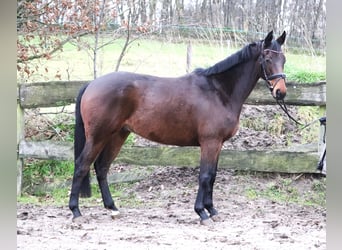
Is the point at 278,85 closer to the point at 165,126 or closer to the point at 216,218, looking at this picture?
the point at 165,126

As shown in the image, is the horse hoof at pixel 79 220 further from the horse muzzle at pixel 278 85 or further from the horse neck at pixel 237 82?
the horse muzzle at pixel 278 85

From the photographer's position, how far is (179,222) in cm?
266

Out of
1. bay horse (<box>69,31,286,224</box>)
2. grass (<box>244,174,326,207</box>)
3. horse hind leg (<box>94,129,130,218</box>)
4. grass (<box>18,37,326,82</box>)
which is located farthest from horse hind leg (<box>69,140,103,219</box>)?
grass (<box>244,174,326,207</box>)

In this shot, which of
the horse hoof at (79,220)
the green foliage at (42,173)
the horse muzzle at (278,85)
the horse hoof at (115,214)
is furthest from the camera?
the green foliage at (42,173)

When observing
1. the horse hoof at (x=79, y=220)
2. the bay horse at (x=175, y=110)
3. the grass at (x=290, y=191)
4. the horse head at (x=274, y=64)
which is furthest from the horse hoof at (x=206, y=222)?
the horse head at (x=274, y=64)

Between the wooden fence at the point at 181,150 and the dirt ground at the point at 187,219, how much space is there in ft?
0.26

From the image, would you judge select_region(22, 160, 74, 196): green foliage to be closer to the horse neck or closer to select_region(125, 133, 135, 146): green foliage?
select_region(125, 133, 135, 146): green foliage

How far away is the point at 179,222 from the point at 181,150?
59 centimetres

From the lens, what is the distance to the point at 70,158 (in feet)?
10.5

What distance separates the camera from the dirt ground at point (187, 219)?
2.30 m

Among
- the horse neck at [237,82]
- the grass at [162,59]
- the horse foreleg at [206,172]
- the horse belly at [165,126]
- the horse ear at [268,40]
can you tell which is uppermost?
the horse ear at [268,40]

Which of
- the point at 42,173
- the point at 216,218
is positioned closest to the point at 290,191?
the point at 216,218
